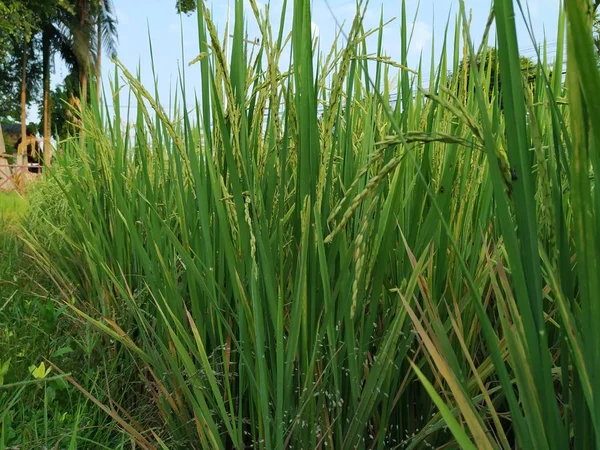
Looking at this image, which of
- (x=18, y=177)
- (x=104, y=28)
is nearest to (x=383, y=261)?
(x=18, y=177)

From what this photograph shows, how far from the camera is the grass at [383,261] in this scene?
1.40 feet

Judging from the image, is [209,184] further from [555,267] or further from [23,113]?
[23,113]

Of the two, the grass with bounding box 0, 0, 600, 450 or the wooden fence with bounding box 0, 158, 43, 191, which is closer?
the grass with bounding box 0, 0, 600, 450

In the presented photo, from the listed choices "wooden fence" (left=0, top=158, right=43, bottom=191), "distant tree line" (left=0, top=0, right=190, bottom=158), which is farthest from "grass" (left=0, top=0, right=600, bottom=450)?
"distant tree line" (left=0, top=0, right=190, bottom=158)

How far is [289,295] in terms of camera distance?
2.77 feet

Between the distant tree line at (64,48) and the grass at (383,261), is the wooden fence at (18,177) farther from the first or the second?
the distant tree line at (64,48)

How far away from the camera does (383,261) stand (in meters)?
0.73

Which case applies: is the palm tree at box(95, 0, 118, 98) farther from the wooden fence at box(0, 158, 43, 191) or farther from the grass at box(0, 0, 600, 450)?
the grass at box(0, 0, 600, 450)

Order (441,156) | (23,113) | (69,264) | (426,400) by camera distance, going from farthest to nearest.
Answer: (23,113) → (69,264) → (441,156) → (426,400)

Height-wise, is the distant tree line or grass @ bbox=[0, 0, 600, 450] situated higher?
the distant tree line

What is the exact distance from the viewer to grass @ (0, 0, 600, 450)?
43 centimetres

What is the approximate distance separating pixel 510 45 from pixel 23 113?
832 inches

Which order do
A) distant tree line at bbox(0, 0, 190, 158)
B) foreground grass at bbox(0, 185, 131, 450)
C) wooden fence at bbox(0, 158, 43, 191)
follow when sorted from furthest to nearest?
distant tree line at bbox(0, 0, 190, 158) < wooden fence at bbox(0, 158, 43, 191) < foreground grass at bbox(0, 185, 131, 450)

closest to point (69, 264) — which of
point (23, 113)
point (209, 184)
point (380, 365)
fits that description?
point (209, 184)
